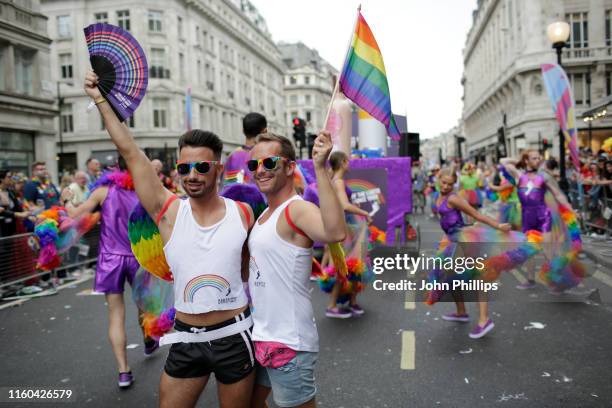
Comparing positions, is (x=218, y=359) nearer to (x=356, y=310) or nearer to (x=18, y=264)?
(x=356, y=310)

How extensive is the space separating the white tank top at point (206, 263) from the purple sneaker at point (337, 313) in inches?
154

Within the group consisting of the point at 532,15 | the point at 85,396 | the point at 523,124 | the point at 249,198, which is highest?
the point at 532,15

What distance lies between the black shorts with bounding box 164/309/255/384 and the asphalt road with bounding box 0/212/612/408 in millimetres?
1620

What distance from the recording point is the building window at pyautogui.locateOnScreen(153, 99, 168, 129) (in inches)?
1722

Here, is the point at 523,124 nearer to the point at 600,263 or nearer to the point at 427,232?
the point at 427,232

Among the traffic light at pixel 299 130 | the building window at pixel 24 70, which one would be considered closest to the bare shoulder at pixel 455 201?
the traffic light at pixel 299 130

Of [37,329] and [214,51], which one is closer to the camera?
[37,329]

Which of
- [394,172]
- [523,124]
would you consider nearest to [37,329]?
[394,172]

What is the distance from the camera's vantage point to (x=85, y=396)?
421 centimetres

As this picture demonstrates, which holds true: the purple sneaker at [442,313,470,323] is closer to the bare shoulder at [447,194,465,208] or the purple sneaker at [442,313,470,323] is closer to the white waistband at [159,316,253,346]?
the bare shoulder at [447,194,465,208]

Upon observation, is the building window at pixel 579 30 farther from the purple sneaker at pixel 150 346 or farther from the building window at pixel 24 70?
the purple sneaker at pixel 150 346

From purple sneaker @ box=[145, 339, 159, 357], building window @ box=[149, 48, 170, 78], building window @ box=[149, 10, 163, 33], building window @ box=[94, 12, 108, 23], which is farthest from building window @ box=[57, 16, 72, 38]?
purple sneaker @ box=[145, 339, 159, 357]

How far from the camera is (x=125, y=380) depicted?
4344 mm

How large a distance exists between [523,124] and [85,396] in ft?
143
